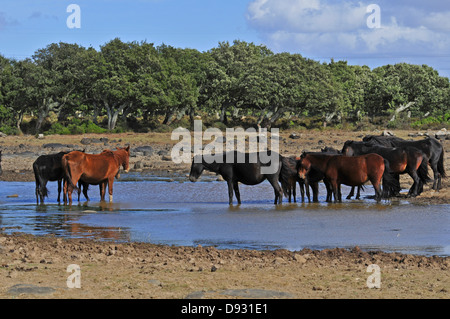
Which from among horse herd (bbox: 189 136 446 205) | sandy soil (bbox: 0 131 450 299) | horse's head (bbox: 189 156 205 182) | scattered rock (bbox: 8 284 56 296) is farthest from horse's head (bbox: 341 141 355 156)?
scattered rock (bbox: 8 284 56 296)

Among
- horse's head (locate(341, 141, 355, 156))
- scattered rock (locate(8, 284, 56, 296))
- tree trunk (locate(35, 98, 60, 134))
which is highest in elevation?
tree trunk (locate(35, 98, 60, 134))

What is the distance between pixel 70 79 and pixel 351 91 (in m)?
28.0

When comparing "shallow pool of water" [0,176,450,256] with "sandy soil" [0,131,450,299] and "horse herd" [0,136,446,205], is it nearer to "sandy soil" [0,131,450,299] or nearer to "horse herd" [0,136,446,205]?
"horse herd" [0,136,446,205]

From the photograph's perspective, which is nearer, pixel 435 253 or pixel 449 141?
pixel 435 253

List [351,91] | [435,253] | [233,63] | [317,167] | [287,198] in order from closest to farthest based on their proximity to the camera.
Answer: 1. [435,253]
2. [317,167]
3. [287,198]
4. [233,63]
5. [351,91]

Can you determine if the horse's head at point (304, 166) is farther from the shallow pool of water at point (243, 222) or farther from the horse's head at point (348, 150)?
the horse's head at point (348, 150)

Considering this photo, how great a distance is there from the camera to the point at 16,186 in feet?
71.2

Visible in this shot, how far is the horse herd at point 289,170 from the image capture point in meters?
16.0

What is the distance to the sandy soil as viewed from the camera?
23.3 feet

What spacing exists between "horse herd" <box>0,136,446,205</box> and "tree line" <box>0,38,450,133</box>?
32.8 metres

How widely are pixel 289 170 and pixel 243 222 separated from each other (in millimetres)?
3889

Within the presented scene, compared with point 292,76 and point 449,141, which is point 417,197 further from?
point 292,76
